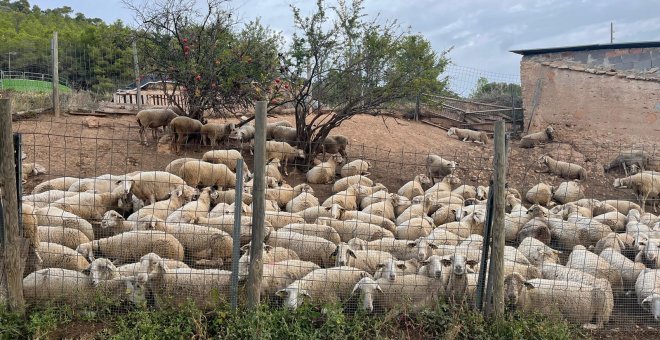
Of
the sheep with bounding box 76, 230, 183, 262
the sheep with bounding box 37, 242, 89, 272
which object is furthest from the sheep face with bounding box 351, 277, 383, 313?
the sheep with bounding box 37, 242, 89, 272

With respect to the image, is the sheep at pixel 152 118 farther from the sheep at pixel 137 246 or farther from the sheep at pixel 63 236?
the sheep at pixel 137 246

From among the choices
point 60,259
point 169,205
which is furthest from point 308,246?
point 60,259

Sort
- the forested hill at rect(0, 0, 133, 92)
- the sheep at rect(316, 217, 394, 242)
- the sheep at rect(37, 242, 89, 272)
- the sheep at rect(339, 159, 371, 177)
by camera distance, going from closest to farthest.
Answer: the sheep at rect(37, 242, 89, 272) < the sheep at rect(316, 217, 394, 242) < the sheep at rect(339, 159, 371, 177) < the forested hill at rect(0, 0, 133, 92)

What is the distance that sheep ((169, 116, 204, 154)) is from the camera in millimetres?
13477

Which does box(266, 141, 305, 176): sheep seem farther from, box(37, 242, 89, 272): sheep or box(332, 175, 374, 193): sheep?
box(37, 242, 89, 272): sheep

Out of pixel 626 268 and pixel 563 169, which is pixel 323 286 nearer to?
pixel 626 268

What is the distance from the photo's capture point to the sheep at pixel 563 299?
610cm

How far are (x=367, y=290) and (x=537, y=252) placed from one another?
287cm

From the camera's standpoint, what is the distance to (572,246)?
28.1ft

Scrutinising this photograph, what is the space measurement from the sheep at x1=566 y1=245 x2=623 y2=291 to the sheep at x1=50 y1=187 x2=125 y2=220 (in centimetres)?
648

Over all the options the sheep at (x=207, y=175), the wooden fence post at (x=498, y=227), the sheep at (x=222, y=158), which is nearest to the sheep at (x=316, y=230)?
the wooden fence post at (x=498, y=227)

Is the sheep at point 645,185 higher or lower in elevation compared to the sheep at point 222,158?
lower

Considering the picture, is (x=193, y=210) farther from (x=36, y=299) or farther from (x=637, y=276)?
(x=637, y=276)

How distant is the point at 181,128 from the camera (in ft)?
44.5
